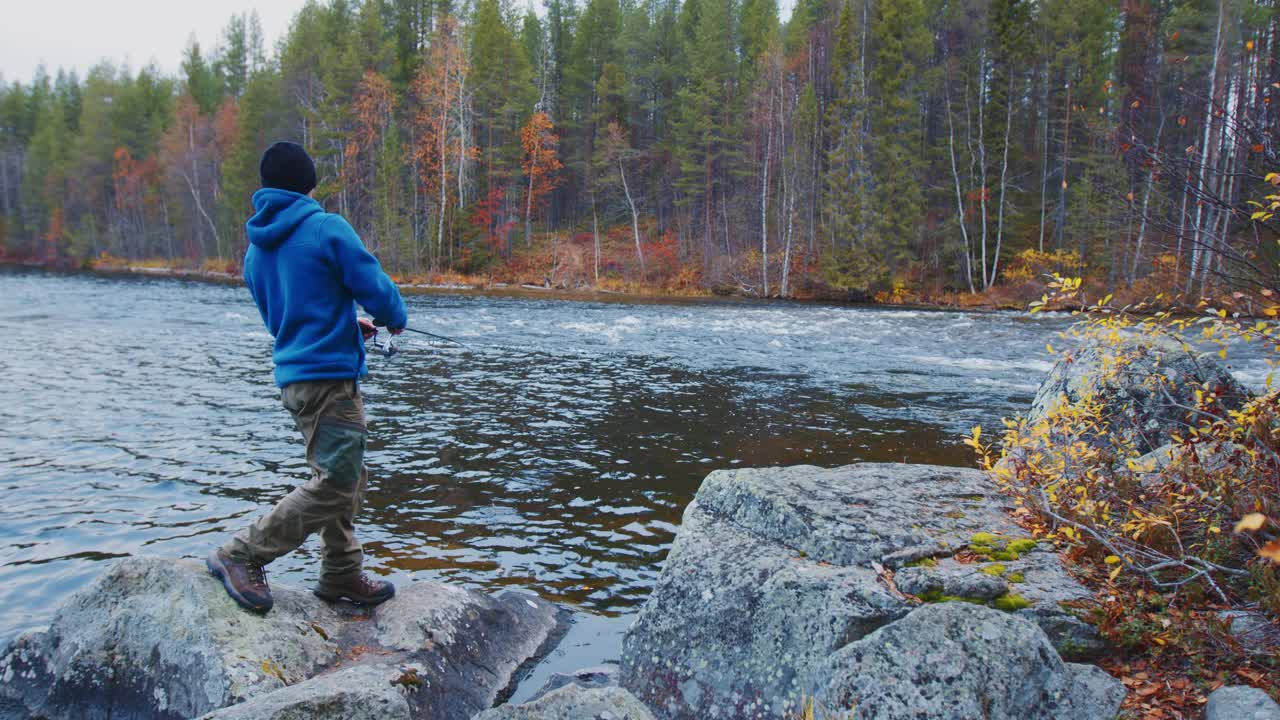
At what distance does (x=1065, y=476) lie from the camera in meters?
4.83

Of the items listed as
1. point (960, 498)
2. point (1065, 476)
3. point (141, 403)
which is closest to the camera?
point (1065, 476)

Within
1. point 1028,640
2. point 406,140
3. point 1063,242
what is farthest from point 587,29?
point 1028,640

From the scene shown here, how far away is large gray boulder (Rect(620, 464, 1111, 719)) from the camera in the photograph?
3.62 meters

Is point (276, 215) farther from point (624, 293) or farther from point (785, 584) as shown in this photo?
point (624, 293)

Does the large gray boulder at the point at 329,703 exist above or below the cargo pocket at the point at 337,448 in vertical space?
below

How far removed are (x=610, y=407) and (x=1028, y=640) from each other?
338 inches

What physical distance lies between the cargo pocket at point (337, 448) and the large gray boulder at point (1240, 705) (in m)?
3.99

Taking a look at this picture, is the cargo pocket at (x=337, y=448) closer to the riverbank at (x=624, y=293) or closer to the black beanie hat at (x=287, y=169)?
the black beanie hat at (x=287, y=169)

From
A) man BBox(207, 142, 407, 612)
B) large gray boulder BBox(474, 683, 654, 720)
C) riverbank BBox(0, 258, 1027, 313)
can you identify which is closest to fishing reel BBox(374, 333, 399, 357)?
man BBox(207, 142, 407, 612)

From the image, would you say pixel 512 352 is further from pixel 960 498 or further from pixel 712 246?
pixel 712 246

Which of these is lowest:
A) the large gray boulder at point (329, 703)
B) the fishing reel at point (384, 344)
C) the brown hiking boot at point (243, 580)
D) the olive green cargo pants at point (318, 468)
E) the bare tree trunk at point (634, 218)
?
the brown hiking boot at point (243, 580)

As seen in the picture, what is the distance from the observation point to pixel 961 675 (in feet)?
9.40

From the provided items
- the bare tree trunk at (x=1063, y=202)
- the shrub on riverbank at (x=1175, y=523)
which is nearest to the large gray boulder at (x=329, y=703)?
the shrub on riverbank at (x=1175, y=523)

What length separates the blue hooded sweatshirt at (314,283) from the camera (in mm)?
3982
